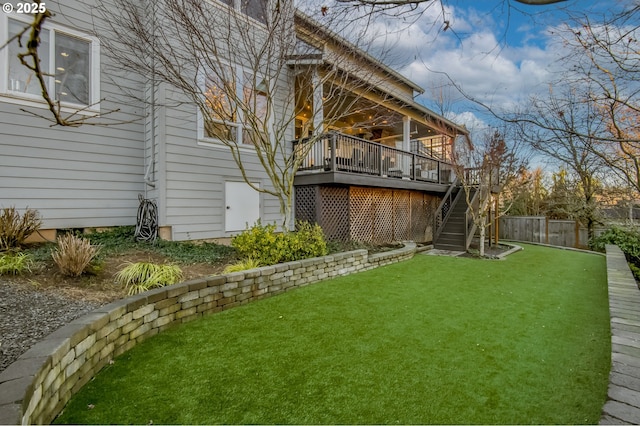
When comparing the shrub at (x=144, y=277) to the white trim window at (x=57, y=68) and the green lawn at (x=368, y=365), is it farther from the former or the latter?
the white trim window at (x=57, y=68)

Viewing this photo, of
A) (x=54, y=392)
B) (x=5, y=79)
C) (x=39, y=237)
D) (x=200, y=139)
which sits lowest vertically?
(x=54, y=392)

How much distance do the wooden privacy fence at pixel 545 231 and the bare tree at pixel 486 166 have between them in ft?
16.1

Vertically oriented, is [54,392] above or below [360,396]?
above

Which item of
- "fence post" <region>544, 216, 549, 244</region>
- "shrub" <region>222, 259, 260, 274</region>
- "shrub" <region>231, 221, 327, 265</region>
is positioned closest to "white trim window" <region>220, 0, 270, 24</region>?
"shrub" <region>231, 221, 327, 265</region>

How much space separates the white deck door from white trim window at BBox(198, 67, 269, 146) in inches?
46.4

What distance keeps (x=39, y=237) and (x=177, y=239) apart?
2363 millimetres

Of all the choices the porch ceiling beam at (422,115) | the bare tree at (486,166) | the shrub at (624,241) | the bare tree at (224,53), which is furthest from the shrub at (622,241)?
the bare tree at (224,53)

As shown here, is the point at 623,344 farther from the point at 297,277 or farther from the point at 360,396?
the point at 297,277

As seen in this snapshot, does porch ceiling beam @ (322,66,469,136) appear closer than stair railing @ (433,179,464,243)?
No

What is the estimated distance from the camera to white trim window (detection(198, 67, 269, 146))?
640 centimetres

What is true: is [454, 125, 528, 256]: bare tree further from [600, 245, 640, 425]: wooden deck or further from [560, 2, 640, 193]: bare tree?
[560, 2, 640, 193]: bare tree

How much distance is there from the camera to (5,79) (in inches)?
223

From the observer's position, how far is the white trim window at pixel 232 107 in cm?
640

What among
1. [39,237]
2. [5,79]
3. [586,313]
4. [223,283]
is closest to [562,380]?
[586,313]
